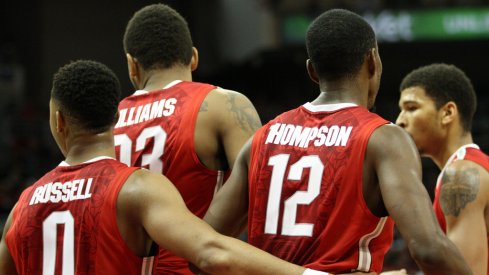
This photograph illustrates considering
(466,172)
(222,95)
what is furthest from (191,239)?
(466,172)

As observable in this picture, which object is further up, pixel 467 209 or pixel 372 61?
pixel 372 61

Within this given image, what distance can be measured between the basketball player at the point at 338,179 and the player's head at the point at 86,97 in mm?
560

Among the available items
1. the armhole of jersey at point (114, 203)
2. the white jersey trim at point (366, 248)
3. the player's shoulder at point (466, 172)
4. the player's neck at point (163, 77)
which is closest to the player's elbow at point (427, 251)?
the white jersey trim at point (366, 248)

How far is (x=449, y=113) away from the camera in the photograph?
185 inches

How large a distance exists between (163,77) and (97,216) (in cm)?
122

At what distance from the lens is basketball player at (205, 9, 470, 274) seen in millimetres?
2998

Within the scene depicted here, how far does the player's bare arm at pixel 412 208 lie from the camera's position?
296cm

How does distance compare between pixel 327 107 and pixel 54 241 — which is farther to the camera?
pixel 327 107

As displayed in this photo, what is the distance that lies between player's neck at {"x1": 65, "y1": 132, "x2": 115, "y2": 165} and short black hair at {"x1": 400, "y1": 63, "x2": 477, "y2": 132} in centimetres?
206

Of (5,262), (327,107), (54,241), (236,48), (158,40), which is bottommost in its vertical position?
(236,48)

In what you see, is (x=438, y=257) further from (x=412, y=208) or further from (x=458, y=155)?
(x=458, y=155)

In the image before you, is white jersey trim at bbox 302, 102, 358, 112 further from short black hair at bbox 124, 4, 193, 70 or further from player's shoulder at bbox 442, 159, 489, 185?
player's shoulder at bbox 442, 159, 489, 185

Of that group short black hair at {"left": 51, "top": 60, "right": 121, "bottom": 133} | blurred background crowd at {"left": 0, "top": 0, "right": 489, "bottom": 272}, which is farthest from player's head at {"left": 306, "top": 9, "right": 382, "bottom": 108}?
blurred background crowd at {"left": 0, "top": 0, "right": 489, "bottom": 272}

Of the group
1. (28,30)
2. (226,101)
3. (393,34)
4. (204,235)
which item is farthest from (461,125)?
(28,30)
